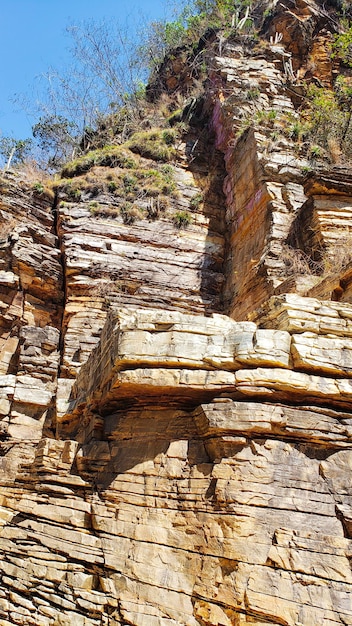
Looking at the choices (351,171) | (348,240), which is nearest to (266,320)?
(348,240)

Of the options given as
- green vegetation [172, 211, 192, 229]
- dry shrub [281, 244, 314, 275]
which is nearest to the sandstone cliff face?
dry shrub [281, 244, 314, 275]

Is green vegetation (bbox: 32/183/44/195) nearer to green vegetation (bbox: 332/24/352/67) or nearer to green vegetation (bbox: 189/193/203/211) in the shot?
green vegetation (bbox: 189/193/203/211)

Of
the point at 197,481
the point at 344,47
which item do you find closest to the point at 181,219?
the point at 344,47

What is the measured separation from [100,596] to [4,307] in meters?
10.4

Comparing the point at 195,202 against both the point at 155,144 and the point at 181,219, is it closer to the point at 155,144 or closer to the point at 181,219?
the point at 181,219

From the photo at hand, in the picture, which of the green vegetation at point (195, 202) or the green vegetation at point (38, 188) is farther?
the green vegetation at point (195, 202)

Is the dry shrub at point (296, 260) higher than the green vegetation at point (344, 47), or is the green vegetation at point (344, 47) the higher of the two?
the green vegetation at point (344, 47)

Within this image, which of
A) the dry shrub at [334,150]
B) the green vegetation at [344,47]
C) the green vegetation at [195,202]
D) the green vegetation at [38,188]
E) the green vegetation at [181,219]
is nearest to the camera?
the dry shrub at [334,150]

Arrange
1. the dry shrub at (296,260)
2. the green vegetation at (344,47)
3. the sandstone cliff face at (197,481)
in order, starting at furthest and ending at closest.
Answer: the green vegetation at (344,47)
the dry shrub at (296,260)
the sandstone cliff face at (197,481)

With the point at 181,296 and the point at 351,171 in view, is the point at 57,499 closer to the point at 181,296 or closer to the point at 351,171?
the point at 181,296

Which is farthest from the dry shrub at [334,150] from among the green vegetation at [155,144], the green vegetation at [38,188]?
the green vegetation at [38,188]

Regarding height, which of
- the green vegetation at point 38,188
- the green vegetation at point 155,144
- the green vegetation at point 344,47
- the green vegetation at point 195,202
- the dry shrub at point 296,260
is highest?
the green vegetation at point 344,47

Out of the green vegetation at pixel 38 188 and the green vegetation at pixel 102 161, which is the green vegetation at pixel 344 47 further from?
the green vegetation at pixel 38 188

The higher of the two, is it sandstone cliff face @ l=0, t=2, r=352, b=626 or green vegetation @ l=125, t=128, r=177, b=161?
green vegetation @ l=125, t=128, r=177, b=161
